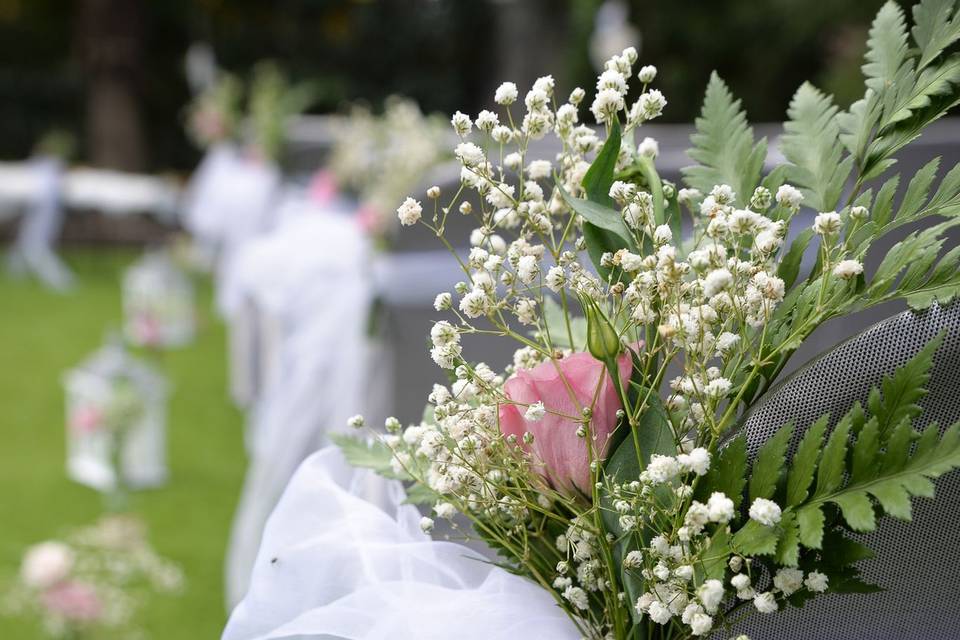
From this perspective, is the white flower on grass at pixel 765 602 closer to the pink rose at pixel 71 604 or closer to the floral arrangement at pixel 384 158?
the pink rose at pixel 71 604

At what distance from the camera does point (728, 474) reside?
780mm

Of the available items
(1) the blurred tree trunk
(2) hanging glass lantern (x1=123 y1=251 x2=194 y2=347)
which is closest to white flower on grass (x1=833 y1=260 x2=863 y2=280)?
(2) hanging glass lantern (x1=123 y1=251 x2=194 y2=347)

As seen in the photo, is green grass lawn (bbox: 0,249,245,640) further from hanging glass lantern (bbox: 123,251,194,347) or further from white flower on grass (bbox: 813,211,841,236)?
white flower on grass (bbox: 813,211,841,236)

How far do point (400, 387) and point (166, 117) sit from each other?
11435mm

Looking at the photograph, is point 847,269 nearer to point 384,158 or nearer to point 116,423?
point 384,158

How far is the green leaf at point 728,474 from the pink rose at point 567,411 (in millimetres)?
75

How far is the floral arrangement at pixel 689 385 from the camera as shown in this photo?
0.75 m

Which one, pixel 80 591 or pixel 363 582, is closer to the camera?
pixel 363 582

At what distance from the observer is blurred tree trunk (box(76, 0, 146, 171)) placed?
12047 millimetres

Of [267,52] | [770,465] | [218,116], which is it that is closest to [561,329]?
[770,465]

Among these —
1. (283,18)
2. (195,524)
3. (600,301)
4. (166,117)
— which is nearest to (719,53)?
(283,18)

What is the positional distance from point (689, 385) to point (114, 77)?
12387 millimetres

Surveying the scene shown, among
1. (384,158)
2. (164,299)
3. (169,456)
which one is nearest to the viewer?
(384,158)

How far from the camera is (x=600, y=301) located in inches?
33.9
